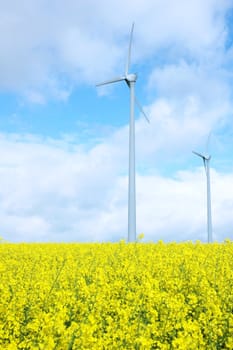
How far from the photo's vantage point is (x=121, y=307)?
9023 mm

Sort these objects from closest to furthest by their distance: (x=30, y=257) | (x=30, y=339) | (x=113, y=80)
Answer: (x=30, y=339), (x=30, y=257), (x=113, y=80)

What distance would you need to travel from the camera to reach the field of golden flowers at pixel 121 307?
22.7 feet

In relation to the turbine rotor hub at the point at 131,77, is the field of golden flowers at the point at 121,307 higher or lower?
lower

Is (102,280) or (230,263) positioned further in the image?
(230,263)

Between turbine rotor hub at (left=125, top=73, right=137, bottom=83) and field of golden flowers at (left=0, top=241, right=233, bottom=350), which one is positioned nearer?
field of golden flowers at (left=0, top=241, right=233, bottom=350)

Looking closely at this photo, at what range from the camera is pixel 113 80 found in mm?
29500

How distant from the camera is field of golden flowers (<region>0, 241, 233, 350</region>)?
22.7 feet

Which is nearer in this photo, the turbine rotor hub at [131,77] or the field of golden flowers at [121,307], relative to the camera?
the field of golden flowers at [121,307]

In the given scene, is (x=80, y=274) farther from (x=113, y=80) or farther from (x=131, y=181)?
(x=113, y=80)

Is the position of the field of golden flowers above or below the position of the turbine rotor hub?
below

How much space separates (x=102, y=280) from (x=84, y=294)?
86 cm

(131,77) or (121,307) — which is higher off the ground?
(131,77)

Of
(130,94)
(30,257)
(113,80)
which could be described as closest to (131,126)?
(130,94)

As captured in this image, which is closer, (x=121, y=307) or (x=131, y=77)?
(x=121, y=307)
